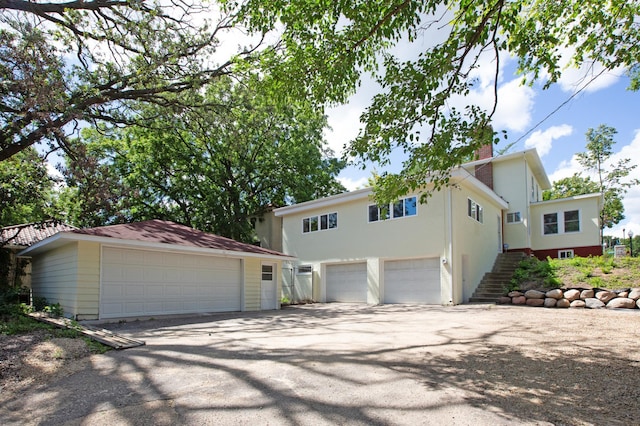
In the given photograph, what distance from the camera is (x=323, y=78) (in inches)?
295

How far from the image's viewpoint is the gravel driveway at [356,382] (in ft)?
11.6

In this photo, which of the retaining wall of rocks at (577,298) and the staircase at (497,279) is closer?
the retaining wall of rocks at (577,298)

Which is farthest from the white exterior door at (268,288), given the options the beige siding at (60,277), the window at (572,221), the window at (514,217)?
the window at (572,221)

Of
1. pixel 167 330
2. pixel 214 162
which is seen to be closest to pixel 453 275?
pixel 167 330

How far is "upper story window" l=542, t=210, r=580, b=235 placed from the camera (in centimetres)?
1955

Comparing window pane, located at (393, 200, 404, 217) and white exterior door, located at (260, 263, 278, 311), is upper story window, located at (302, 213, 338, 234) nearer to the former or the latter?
window pane, located at (393, 200, 404, 217)

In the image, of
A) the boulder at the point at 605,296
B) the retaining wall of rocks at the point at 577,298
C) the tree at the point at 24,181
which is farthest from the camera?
the tree at the point at 24,181

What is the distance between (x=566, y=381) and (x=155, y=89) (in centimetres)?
1214

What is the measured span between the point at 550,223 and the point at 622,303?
30.8ft

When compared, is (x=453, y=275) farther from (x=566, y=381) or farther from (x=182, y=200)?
(x=182, y=200)

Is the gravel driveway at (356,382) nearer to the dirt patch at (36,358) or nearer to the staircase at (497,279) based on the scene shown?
the dirt patch at (36,358)

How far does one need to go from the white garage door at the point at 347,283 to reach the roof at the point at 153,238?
14.3ft

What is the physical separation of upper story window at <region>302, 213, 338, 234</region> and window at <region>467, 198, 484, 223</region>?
19.9 feet

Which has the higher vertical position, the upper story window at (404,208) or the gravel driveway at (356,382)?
the upper story window at (404,208)
